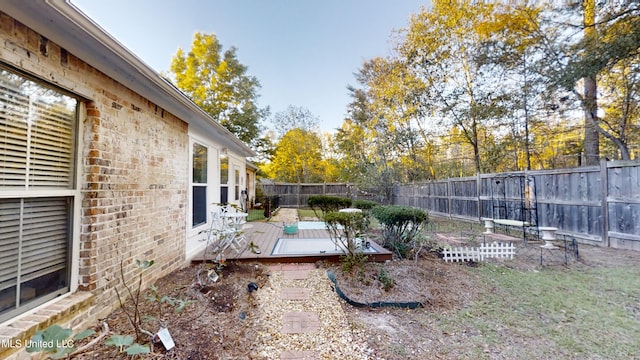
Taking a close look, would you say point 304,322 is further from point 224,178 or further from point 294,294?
point 224,178

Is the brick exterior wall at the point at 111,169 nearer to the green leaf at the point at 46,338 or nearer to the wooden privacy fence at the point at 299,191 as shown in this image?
the green leaf at the point at 46,338

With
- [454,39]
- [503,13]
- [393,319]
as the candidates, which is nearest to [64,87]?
[393,319]

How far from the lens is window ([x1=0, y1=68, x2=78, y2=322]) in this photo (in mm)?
1784

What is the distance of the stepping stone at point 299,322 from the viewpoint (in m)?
2.60

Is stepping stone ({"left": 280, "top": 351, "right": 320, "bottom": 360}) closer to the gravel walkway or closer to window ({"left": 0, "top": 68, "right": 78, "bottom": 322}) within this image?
the gravel walkway

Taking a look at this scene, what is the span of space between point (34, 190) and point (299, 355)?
2525mm

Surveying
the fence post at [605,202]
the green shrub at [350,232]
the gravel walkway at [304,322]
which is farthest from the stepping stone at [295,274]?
the fence post at [605,202]

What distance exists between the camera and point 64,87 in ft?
7.11

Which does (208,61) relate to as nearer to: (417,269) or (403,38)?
(403,38)

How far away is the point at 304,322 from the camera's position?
2.75 metres

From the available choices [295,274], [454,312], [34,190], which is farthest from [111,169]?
[454,312]

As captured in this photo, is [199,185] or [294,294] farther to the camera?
[199,185]

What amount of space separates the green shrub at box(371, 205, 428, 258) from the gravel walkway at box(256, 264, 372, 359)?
6.32ft

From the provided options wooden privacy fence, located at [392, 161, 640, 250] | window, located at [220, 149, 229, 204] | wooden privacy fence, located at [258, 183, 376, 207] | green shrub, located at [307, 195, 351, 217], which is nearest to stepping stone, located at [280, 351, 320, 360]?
window, located at [220, 149, 229, 204]
